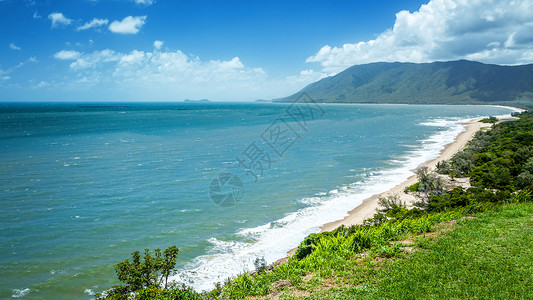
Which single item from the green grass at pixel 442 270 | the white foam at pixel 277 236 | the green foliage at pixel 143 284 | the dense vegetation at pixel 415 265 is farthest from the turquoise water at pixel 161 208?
the green grass at pixel 442 270

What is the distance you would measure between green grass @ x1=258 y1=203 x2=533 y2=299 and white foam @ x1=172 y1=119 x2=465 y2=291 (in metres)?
4.64

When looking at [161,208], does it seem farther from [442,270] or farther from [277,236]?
[442,270]

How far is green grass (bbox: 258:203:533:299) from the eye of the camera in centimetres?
584

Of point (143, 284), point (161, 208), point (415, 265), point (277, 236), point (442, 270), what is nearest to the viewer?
point (442, 270)

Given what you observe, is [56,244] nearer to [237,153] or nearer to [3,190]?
[3,190]

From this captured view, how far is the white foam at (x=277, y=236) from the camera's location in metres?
11.5

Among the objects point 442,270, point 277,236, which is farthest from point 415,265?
point 277,236

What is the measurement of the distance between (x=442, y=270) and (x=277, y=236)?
8884 mm

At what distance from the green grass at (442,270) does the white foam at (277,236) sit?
464 cm

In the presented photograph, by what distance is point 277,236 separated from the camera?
14.5m

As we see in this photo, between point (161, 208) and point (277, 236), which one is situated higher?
point (161, 208)

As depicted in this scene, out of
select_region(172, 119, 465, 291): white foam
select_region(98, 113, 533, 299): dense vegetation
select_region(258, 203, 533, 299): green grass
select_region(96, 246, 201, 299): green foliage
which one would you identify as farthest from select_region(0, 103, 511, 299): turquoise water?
select_region(258, 203, 533, 299): green grass

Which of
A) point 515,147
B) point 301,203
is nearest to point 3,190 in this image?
point 301,203

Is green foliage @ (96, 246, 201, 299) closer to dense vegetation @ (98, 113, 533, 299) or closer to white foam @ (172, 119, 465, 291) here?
dense vegetation @ (98, 113, 533, 299)
